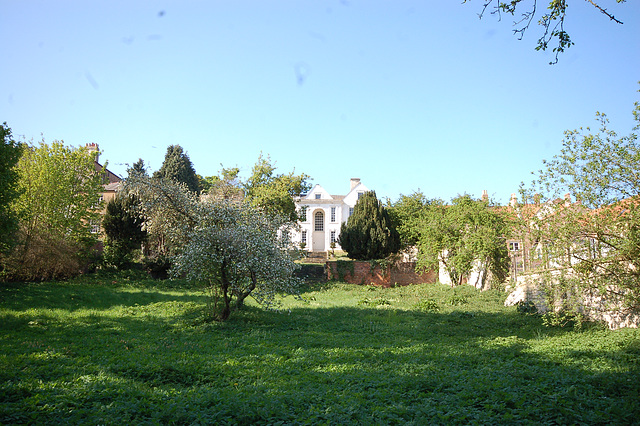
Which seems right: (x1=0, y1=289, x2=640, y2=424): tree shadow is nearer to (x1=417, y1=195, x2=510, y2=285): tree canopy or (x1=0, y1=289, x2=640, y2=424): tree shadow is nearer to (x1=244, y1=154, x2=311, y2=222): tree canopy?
(x1=417, y1=195, x2=510, y2=285): tree canopy

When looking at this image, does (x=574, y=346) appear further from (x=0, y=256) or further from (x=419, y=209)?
(x=419, y=209)

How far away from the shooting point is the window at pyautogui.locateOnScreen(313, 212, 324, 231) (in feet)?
174

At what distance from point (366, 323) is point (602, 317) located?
6223mm

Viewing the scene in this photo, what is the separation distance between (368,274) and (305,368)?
66.8ft

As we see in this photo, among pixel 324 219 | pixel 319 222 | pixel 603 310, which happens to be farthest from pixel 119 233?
pixel 319 222

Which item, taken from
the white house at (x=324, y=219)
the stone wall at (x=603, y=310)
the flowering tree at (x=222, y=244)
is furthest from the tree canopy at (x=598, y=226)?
the white house at (x=324, y=219)

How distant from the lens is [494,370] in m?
7.35

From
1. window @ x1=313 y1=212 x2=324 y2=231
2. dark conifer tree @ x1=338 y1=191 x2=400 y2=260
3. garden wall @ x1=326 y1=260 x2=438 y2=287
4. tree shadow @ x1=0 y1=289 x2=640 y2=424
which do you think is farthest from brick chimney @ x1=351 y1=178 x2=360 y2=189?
tree shadow @ x1=0 y1=289 x2=640 y2=424

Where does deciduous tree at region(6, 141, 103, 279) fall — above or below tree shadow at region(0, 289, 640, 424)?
above

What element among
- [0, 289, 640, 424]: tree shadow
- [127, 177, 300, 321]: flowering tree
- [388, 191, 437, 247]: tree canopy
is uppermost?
[388, 191, 437, 247]: tree canopy

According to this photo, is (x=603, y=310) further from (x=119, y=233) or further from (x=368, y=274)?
(x=119, y=233)

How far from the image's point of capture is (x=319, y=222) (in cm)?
5309

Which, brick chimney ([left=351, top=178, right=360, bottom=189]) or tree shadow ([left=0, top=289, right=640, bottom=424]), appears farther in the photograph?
brick chimney ([left=351, top=178, right=360, bottom=189])

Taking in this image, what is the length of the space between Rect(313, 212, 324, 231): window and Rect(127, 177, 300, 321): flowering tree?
126ft
